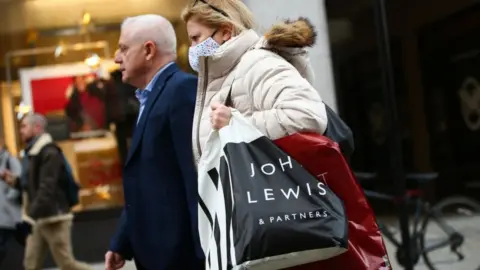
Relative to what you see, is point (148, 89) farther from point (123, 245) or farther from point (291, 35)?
point (291, 35)

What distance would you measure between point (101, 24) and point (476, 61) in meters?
4.65

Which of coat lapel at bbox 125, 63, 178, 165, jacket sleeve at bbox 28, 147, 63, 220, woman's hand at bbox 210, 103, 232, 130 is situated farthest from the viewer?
jacket sleeve at bbox 28, 147, 63, 220

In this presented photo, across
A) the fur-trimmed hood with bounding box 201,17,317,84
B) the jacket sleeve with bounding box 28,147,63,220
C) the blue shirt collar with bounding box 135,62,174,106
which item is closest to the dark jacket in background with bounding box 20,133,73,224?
the jacket sleeve with bounding box 28,147,63,220

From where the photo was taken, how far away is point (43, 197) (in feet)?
24.1

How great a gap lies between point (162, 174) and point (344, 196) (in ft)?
3.25

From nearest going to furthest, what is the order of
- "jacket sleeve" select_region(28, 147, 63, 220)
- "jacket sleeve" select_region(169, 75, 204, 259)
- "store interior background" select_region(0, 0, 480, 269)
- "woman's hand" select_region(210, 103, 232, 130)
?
"woman's hand" select_region(210, 103, 232, 130)
"jacket sleeve" select_region(169, 75, 204, 259)
"jacket sleeve" select_region(28, 147, 63, 220)
"store interior background" select_region(0, 0, 480, 269)

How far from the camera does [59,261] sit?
25.5 ft

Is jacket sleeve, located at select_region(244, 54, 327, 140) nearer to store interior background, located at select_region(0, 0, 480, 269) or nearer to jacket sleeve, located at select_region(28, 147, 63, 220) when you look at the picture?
jacket sleeve, located at select_region(28, 147, 63, 220)

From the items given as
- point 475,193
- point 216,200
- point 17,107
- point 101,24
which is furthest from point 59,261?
point 216,200

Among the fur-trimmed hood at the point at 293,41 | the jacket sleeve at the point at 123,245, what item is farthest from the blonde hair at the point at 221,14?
the jacket sleeve at the point at 123,245

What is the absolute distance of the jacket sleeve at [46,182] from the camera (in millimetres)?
7371

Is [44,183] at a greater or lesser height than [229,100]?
lesser

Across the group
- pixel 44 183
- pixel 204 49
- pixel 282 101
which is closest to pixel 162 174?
pixel 204 49

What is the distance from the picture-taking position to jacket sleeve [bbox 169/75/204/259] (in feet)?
10.6
